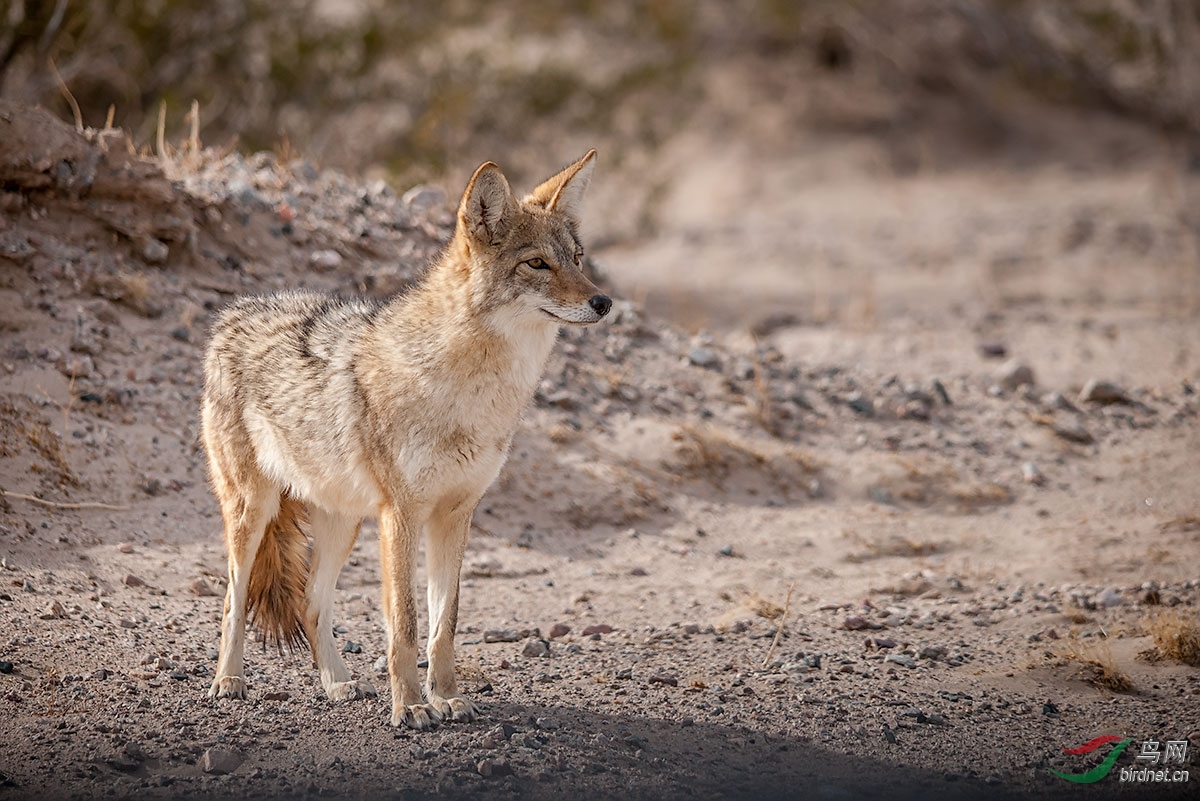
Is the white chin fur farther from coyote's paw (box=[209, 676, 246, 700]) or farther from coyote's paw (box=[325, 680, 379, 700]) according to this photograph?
coyote's paw (box=[209, 676, 246, 700])

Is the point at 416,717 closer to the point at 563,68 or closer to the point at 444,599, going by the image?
the point at 444,599

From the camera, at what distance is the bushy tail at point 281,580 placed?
5691 mm

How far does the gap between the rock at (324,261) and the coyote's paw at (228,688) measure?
180 inches

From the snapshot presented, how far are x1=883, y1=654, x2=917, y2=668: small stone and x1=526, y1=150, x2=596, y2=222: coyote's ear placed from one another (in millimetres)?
2860

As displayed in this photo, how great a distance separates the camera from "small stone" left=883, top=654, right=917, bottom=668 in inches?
244

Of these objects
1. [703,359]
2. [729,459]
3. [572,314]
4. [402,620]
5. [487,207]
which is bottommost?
[729,459]

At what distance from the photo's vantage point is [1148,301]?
14695 mm

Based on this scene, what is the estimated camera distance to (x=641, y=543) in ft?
26.9

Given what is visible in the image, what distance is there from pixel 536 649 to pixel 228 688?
1.65 meters

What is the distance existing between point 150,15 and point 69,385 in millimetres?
8528

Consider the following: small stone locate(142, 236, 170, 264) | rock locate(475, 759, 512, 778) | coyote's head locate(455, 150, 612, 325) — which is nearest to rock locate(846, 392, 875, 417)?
coyote's head locate(455, 150, 612, 325)

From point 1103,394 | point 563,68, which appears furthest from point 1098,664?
point 563,68

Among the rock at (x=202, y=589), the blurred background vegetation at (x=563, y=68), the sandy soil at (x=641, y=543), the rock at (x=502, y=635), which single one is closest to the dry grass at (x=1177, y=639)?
the sandy soil at (x=641, y=543)

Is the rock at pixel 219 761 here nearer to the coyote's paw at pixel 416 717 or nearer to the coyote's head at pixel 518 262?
the coyote's paw at pixel 416 717
